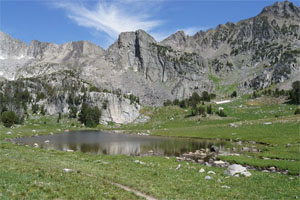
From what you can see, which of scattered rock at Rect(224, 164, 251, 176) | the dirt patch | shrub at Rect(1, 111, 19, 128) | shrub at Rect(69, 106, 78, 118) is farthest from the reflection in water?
the dirt patch

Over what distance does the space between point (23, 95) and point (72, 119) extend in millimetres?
59112

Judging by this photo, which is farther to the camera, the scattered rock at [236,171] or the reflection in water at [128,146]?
the reflection in water at [128,146]

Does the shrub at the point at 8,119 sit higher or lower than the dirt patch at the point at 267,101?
lower

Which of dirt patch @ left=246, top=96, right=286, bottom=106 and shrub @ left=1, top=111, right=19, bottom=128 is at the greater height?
dirt patch @ left=246, top=96, right=286, bottom=106

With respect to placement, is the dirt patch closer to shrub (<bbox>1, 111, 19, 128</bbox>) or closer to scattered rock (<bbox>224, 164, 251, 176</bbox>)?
scattered rock (<bbox>224, 164, 251, 176</bbox>)

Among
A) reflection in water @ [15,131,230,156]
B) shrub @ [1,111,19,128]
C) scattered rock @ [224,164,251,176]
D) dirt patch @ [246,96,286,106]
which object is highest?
dirt patch @ [246,96,286,106]

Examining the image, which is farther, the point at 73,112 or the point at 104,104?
the point at 104,104

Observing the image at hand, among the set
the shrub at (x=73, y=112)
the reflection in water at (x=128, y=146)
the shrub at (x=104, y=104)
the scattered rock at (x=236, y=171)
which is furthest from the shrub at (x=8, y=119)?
the scattered rock at (x=236, y=171)

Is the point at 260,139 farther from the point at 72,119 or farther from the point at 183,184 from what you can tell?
the point at 72,119

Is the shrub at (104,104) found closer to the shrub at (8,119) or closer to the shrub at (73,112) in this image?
the shrub at (73,112)

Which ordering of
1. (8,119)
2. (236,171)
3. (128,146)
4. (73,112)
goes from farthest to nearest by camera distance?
(73,112) → (8,119) → (128,146) → (236,171)

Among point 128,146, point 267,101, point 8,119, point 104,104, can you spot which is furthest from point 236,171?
point 104,104

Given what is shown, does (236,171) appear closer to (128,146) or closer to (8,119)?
(128,146)

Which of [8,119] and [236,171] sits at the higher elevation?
[8,119]
